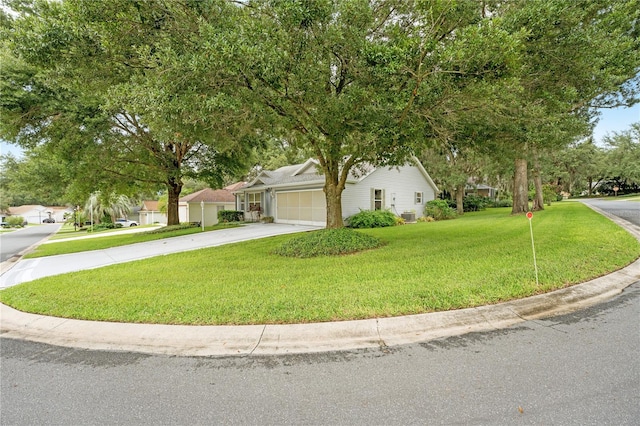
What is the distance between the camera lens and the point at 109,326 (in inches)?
171

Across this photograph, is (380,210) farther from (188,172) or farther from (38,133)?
(38,133)

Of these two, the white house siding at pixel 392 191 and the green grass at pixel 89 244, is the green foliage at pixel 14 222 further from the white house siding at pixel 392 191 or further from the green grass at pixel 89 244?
the white house siding at pixel 392 191

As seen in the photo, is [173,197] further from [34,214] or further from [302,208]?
[34,214]

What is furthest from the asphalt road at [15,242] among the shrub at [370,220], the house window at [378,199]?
the house window at [378,199]

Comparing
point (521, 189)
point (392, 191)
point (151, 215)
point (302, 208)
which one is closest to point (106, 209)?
point (151, 215)

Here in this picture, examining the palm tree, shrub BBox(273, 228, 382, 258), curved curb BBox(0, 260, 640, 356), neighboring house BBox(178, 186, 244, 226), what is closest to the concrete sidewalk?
curved curb BBox(0, 260, 640, 356)

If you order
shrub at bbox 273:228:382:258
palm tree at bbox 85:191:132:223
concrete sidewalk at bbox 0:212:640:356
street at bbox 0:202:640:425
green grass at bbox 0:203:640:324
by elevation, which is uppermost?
palm tree at bbox 85:191:132:223

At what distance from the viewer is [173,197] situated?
65.2 feet

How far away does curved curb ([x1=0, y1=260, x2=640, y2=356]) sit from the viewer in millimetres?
3680

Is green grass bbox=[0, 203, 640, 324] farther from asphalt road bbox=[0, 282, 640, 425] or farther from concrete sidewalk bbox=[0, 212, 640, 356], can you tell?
asphalt road bbox=[0, 282, 640, 425]

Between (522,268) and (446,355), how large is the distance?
3839 millimetres

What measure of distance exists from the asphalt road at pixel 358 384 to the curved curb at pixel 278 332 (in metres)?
0.19

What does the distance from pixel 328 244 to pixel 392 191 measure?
39.9 feet

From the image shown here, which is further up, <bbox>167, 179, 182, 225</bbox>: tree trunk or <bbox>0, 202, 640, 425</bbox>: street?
<bbox>167, 179, 182, 225</bbox>: tree trunk
